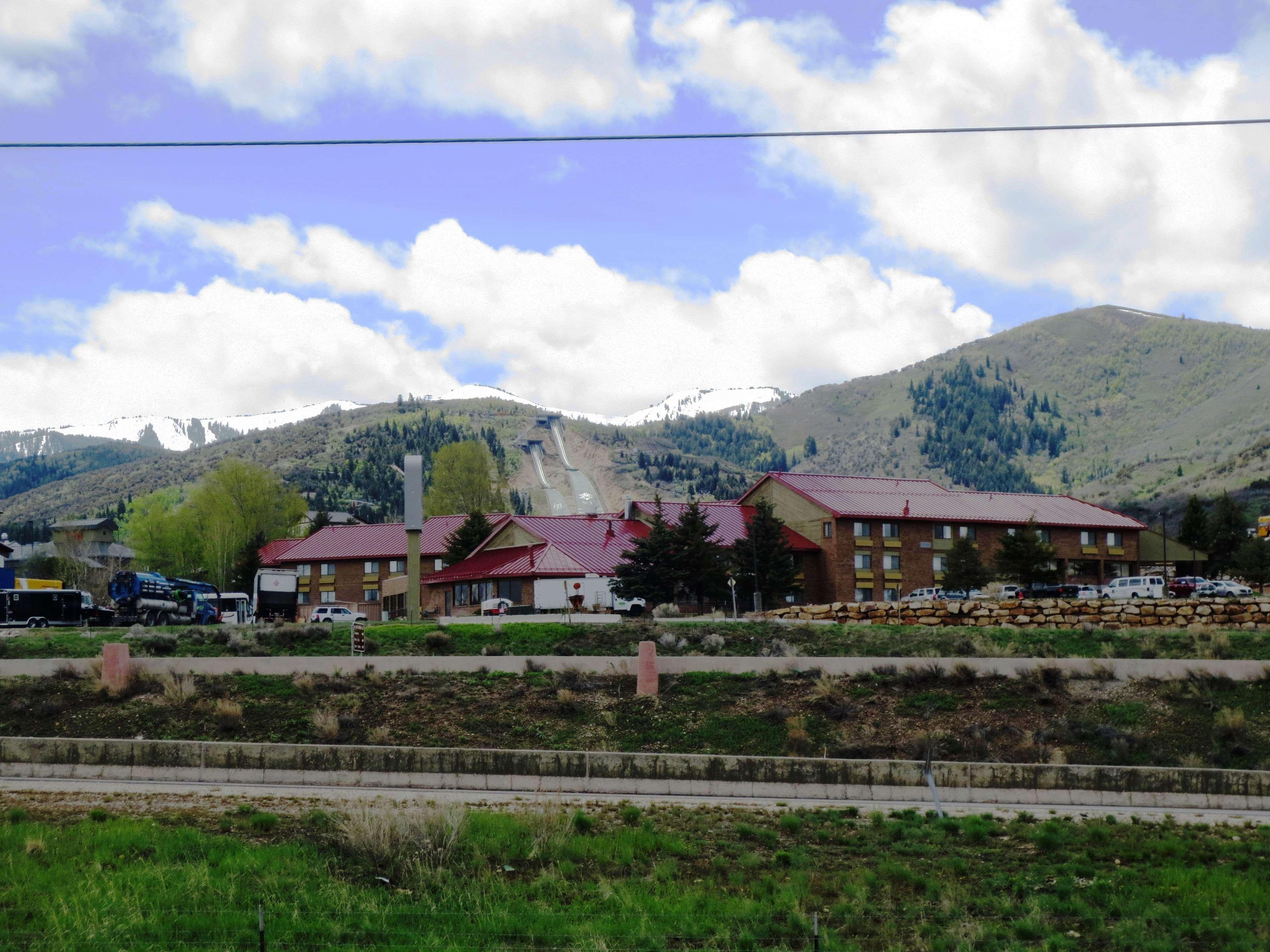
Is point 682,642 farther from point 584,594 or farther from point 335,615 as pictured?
point 335,615

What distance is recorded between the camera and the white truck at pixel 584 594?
6656cm

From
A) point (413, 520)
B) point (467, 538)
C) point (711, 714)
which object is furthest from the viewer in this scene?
point (467, 538)

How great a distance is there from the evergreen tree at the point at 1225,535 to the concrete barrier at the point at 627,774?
74.3m

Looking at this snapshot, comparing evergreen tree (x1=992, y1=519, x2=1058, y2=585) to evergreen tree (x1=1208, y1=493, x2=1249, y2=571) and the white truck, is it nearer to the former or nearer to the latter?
the white truck

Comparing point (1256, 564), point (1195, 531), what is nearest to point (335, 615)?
point (1256, 564)

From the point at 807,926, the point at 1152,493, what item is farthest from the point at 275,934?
the point at 1152,493

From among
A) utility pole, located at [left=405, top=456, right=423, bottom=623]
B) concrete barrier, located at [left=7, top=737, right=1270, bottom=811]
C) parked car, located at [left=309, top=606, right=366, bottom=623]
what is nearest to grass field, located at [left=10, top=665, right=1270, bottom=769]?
concrete barrier, located at [left=7, top=737, right=1270, bottom=811]

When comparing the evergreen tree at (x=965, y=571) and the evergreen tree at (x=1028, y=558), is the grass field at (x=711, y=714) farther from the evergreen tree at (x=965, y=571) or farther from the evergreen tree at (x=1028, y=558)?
the evergreen tree at (x=965, y=571)

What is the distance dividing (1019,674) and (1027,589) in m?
34.1

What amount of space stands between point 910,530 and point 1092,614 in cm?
3387

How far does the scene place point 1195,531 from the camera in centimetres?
9250

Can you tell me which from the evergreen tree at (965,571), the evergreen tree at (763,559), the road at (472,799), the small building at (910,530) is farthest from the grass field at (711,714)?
the small building at (910,530)

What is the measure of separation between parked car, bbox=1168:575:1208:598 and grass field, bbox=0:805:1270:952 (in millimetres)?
50049

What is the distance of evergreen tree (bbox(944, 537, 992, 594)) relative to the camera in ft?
229
